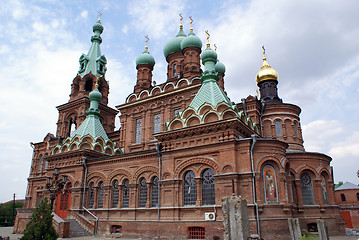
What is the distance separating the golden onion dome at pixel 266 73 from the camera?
2261 centimetres

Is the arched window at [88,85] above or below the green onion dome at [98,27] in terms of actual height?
below

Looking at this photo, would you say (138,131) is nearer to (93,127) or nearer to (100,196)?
(93,127)

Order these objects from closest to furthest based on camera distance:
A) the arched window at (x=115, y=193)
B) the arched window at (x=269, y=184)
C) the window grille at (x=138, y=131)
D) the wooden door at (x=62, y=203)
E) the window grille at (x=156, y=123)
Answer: the arched window at (x=269, y=184)
the arched window at (x=115, y=193)
the wooden door at (x=62, y=203)
the window grille at (x=156, y=123)
the window grille at (x=138, y=131)

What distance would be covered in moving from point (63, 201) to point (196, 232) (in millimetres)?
10012

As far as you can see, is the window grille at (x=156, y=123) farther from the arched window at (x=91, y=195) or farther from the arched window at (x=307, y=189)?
the arched window at (x=307, y=189)

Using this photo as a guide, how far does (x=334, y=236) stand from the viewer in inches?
621

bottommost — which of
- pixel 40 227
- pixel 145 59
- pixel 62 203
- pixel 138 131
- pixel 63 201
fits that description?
pixel 40 227

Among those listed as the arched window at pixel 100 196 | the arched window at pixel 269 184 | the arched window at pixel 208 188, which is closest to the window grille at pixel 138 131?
the arched window at pixel 100 196

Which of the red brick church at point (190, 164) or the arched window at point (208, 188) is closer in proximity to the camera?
the red brick church at point (190, 164)

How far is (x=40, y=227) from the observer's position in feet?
32.7

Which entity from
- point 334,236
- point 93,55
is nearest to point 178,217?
point 334,236

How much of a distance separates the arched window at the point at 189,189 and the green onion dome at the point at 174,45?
1284 centimetres

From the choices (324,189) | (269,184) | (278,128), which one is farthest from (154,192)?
(278,128)

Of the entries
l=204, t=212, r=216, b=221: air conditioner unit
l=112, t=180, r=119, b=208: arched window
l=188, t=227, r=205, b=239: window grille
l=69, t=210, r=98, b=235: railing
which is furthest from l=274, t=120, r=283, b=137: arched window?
l=69, t=210, r=98, b=235: railing
